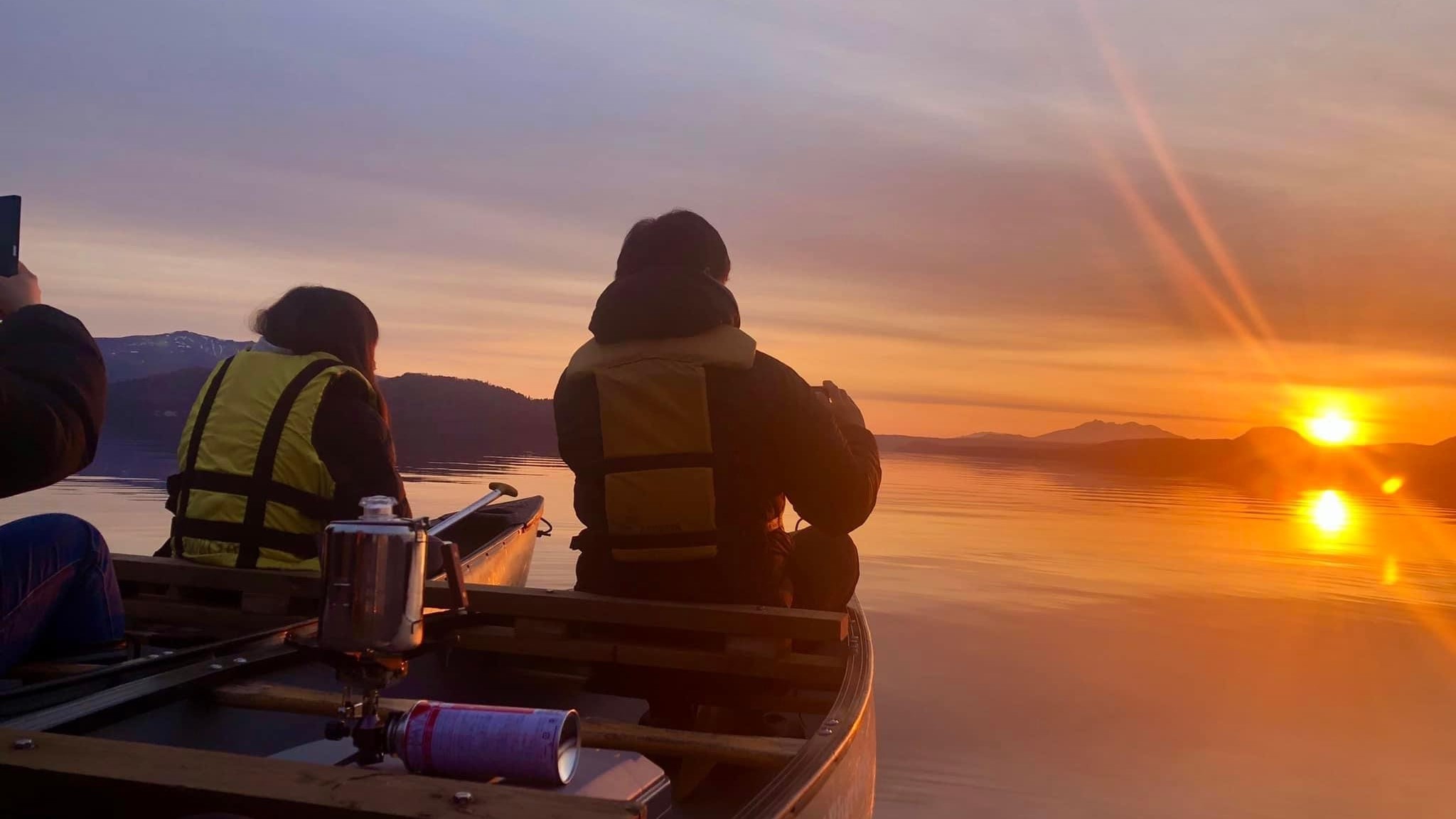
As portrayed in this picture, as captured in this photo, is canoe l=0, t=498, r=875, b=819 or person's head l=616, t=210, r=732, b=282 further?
person's head l=616, t=210, r=732, b=282

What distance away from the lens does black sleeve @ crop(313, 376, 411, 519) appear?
14.2 feet

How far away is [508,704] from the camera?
443cm

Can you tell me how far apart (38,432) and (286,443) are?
2208mm

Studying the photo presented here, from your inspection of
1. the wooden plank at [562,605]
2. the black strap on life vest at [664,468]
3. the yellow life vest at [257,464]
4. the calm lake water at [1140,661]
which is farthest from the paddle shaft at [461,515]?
the calm lake water at [1140,661]

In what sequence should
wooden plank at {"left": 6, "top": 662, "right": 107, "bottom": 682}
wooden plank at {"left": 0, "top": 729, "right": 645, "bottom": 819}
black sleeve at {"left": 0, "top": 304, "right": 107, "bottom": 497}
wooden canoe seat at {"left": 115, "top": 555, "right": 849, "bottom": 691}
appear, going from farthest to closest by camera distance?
wooden canoe seat at {"left": 115, "top": 555, "right": 849, "bottom": 691} < wooden plank at {"left": 6, "top": 662, "right": 107, "bottom": 682} < black sleeve at {"left": 0, "top": 304, "right": 107, "bottom": 497} < wooden plank at {"left": 0, "top": 729, "right": 645, "bottom": 819}

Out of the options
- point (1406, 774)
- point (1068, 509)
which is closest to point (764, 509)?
point (1406, 774)

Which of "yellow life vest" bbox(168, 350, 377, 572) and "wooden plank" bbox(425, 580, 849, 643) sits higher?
"yellow life vest" bbox(168, 350, 377, 572)

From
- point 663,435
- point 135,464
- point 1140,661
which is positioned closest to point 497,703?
point 663,435

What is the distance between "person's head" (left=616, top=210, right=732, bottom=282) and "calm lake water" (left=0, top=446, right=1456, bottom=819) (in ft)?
11.4

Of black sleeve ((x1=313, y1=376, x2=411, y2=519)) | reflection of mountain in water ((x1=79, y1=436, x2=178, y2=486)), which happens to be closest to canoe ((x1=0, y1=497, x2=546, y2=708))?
black sleeve ((x1=313, y1=376, x2=411, y2=519))

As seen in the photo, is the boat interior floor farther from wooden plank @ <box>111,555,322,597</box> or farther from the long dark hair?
the long dark hair

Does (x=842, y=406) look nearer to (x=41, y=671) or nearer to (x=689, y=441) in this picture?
(x=689, y=441)

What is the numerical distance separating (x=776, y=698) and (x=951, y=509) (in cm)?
2281

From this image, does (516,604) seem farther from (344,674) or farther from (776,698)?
(344,674)
